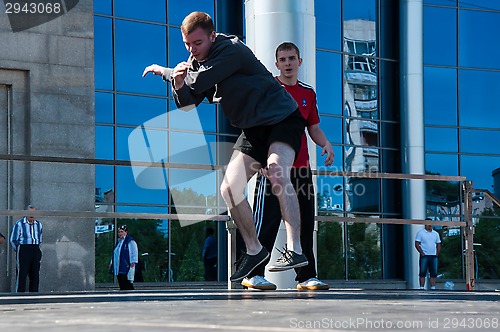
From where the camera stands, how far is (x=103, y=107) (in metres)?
20.0

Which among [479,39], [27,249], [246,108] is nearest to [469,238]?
[246,108]

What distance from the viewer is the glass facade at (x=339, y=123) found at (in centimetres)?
2022

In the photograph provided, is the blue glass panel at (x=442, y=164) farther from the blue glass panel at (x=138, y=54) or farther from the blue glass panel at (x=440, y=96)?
the blue glass panel at (x=138, y=54)

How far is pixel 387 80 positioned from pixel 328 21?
6.79 feet

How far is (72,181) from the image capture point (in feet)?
48.0

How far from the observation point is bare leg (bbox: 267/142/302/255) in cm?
538

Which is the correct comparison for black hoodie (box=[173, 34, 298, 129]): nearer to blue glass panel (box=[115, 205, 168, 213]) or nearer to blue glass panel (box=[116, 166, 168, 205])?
blue glass panel (box=[116, 166, 168, 205])

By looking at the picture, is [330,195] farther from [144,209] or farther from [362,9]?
[144,209]

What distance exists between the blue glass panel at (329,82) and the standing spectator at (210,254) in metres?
4.33

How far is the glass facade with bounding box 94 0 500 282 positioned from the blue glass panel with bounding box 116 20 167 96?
24 mm

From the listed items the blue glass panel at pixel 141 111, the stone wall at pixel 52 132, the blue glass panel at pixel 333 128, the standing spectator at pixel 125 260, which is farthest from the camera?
the blue glass panel at pixel 333 128

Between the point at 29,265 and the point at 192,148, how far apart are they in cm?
783

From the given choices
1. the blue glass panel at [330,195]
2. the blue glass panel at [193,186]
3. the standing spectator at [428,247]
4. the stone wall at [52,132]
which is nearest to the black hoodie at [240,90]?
the stone wall at [52,132]

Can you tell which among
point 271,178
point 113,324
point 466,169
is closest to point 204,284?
point 466,169
